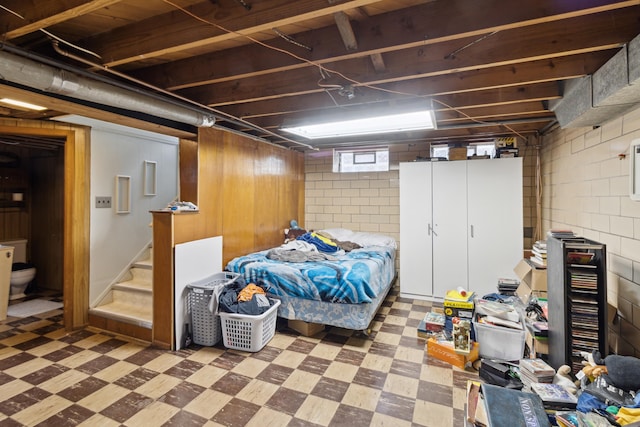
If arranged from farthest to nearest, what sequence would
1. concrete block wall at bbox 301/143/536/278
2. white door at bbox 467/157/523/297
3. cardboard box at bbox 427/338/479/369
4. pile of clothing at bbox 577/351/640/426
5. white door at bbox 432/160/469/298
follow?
concrete block wall at bbox 301/143/536/278 → white door at bbox 432/160/469/298 → white door at bbox 467/157/523/297 → cardboard box at bbox 427/338/479/369 → pile of clothing at bbox 577/351/640/426

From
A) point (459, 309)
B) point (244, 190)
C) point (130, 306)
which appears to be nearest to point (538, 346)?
point (459, 309)

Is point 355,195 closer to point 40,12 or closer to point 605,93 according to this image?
point 605,93

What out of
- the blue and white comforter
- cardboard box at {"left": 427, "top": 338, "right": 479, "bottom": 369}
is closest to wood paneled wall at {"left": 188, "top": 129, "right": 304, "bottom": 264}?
the blue and white comforter

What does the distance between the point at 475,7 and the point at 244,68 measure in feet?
4.93

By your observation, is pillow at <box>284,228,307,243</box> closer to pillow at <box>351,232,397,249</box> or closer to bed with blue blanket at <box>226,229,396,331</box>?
pillow at <box>351,232,397,249</box>

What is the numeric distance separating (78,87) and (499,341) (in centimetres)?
382

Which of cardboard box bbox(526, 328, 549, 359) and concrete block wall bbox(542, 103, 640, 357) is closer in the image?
concrete block wall bbox(542, 103, 640, 357)

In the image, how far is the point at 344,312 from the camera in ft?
10.5

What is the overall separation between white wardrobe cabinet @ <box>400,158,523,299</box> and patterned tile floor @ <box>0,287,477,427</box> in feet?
4.38

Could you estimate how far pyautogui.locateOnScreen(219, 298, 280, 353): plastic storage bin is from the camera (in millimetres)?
3000

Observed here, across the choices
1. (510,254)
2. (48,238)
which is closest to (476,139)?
(510,254)

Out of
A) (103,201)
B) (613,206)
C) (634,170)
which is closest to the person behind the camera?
(634,170)

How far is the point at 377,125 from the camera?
323 centimetres

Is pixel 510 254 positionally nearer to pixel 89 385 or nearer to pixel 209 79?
pixel 209 79
